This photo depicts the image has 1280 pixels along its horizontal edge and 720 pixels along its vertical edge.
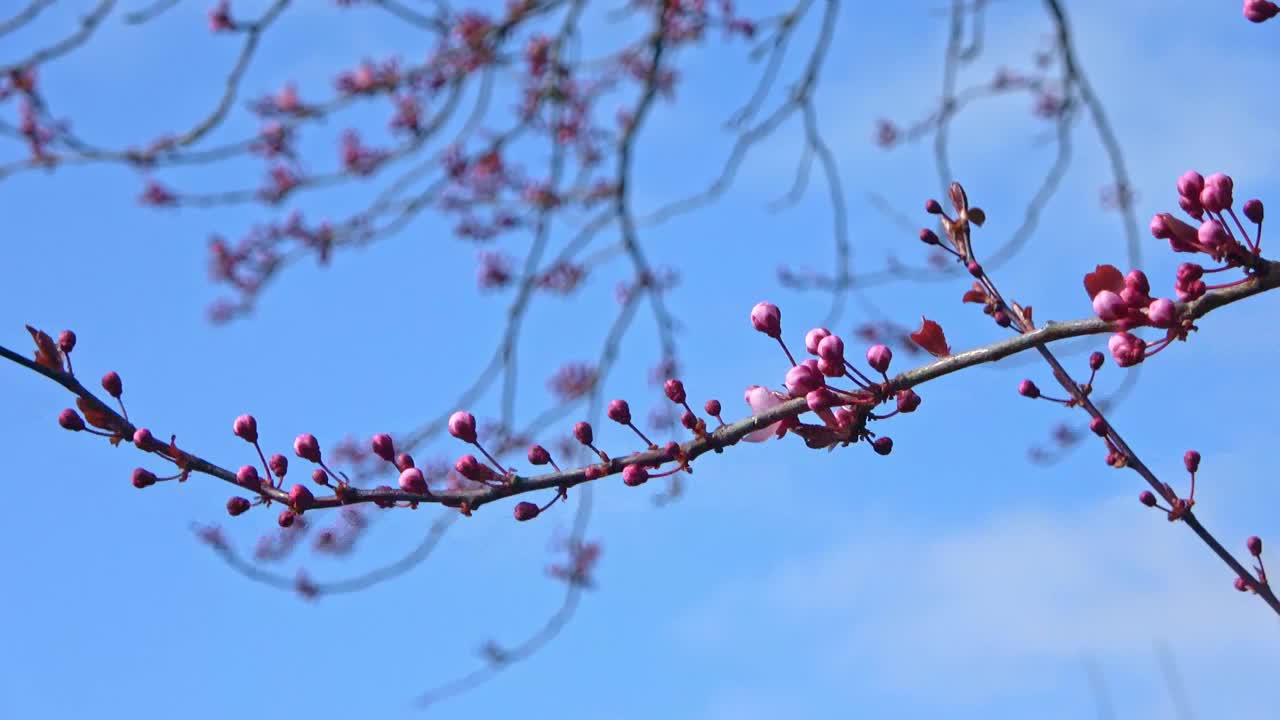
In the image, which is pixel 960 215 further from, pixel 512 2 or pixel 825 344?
pixel 512 2

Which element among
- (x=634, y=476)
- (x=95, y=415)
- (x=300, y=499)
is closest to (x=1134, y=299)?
(x=634, y=476)

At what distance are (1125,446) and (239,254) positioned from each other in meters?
6.37

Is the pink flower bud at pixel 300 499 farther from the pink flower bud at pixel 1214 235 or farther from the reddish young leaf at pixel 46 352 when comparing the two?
the pink flower bud at pixel 1214 235

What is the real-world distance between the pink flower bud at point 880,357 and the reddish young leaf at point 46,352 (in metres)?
1.09

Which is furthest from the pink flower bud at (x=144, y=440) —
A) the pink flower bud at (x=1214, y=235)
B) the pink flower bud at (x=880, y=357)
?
the pink flower bud at (x=1214, y=235)

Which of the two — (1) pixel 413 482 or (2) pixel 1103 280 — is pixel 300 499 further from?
(2) pixel 1103 280

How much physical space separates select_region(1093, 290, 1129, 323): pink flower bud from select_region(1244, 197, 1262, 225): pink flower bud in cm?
26

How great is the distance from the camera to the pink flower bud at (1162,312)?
56.1 inches

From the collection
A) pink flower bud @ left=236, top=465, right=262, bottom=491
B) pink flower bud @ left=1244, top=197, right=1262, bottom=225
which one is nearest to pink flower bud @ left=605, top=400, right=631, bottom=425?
pink flower bud @ left=236, top=465, right=262, bottom=491

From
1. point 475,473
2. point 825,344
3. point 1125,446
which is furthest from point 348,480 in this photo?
point 1125,446

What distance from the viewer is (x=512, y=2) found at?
5312 millimetres

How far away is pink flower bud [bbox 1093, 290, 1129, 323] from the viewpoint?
1.44m

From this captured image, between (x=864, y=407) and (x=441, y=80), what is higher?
(x=441, y=80)

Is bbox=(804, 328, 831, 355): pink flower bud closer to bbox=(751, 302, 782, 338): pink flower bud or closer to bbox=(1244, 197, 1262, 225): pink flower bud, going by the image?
bbox=(751, 302, 782, 338): pink flower bud
